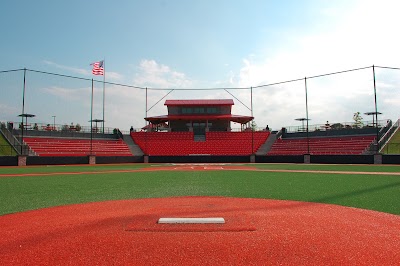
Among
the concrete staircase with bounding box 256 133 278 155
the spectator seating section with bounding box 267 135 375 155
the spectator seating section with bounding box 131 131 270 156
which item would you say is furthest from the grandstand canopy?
the spectator seating section with bounding box 267 135 375 155

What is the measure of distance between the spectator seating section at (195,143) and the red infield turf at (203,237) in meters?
33.5

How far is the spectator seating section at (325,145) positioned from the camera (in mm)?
35375

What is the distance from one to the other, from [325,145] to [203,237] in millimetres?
37395

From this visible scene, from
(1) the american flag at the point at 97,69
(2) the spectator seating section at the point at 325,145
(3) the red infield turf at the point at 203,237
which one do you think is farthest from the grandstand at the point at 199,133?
(3) the red infield turf at the point at 203,237

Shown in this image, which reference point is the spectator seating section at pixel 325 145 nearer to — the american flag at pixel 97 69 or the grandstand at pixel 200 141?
the grandstand at pixel 200 141

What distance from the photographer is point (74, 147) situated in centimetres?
3809

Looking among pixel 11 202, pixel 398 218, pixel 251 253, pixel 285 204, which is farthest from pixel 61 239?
pixel 398 218

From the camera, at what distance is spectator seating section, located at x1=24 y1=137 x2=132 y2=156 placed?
3541cm

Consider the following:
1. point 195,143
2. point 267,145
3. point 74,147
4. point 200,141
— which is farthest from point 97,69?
point 267,145

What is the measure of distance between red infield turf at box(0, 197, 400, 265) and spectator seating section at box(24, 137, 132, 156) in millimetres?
30912

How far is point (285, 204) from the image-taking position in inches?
327

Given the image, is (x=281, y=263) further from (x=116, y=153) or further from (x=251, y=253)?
(x=116, y=153)

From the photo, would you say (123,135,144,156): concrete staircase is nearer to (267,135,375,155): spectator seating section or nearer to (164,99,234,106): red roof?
(164,99,234,106): red roof

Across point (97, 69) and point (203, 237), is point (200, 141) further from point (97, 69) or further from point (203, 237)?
point (203, 237)
